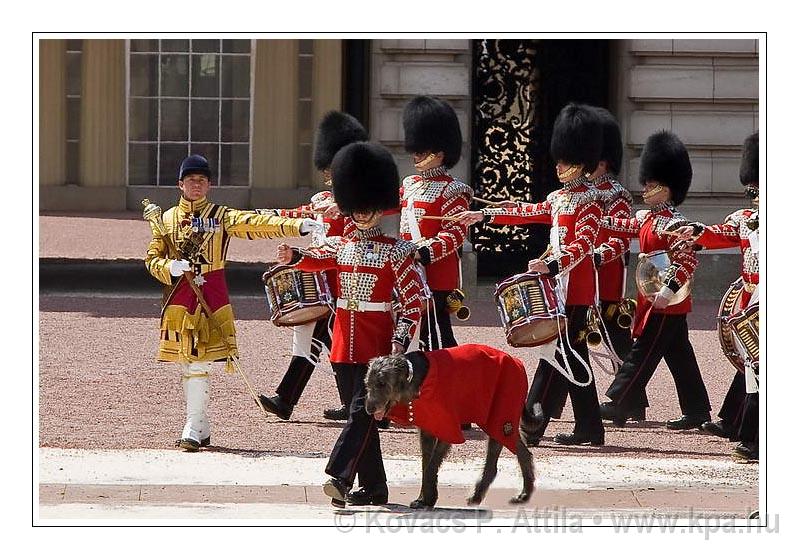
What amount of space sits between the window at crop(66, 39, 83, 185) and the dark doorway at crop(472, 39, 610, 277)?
6051 mm

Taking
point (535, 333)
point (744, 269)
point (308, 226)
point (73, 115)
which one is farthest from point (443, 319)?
point (73, 115)

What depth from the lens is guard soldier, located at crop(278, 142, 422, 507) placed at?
6148 millimetres

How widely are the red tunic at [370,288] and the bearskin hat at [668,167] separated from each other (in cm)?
200

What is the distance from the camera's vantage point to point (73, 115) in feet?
59.5

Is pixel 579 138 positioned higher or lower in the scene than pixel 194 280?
higher

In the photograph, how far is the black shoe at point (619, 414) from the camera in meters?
7.93

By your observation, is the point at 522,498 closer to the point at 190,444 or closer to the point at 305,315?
the point at 190,444

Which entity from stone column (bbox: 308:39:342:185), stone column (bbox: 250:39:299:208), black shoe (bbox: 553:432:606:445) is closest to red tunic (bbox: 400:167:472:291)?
black shoe (bbox: 553:432:606:445)

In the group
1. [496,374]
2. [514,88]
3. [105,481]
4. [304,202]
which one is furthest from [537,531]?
[304,202]

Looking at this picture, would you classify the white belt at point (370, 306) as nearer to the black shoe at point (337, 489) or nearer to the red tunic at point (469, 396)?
the red tunic at point (469, 396)

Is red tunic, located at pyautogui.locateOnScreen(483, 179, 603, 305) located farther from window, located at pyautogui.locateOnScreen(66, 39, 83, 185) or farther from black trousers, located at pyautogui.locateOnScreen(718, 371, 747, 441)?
window, located at pyautogui.locateOnScreen(66, 39, 83, 185)

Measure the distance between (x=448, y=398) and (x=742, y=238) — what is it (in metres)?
1.81

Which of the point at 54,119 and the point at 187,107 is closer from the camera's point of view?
the point at 54,119

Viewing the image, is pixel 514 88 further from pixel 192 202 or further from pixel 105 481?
pixel 105 481
